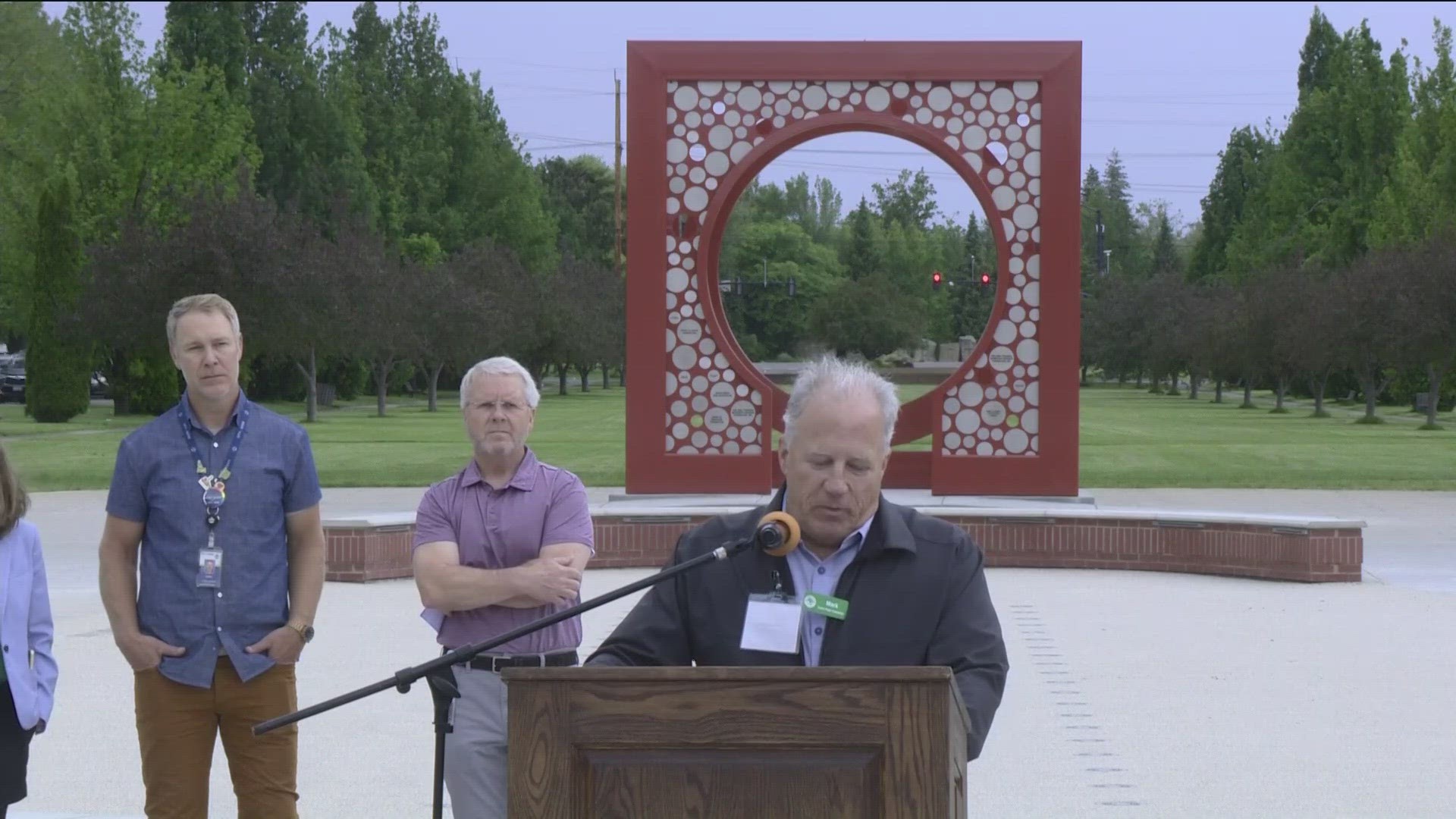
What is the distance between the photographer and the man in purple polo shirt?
171 inches

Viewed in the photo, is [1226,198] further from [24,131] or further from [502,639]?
[502,639]

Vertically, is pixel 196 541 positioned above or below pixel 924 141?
below

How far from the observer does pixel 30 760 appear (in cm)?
693

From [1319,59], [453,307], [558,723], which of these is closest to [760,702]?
[558,723]

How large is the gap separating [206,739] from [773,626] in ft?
6.60

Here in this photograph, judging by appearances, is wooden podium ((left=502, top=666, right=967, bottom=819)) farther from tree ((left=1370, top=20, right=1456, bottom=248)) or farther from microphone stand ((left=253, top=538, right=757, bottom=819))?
tree ((left=1370, top=20, right=1456, bottom=248))

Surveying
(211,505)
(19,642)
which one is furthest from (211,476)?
(19,642)

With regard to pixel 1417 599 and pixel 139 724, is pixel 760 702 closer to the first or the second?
pixel 139 724

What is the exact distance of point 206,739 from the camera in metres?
4.57

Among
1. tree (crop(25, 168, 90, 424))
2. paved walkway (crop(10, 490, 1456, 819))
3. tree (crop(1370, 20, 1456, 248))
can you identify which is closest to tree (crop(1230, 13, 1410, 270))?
tree (crop(1370, 20, 1456, 248))

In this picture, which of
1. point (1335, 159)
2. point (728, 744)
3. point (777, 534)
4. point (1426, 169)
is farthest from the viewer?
point (1335, 159)

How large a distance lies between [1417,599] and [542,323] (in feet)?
152

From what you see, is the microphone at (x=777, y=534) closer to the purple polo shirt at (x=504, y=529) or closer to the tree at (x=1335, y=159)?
the purple polo shirt at (x=504, y=529)

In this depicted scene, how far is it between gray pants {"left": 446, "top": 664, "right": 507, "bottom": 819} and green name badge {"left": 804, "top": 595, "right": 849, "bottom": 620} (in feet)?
4.36
